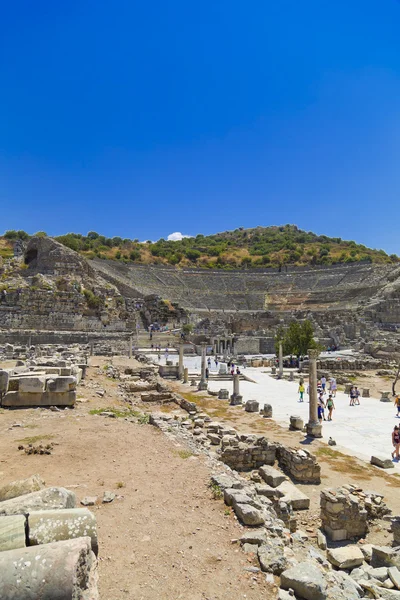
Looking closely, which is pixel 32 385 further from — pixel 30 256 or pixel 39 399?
pixel 30 256

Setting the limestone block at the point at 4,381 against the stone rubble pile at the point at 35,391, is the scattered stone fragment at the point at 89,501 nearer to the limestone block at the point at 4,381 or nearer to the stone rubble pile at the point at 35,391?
the stone rubble pile at the point at 35,391

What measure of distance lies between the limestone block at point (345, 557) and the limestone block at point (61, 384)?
315 inches

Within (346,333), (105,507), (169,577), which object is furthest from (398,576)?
(346,333)

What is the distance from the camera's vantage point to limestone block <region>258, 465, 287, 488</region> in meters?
7.95

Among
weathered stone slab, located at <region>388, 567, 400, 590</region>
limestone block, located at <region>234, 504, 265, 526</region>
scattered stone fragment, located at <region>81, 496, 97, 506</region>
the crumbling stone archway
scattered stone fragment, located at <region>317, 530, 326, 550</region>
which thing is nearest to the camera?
weathered stone slab, located at <region>388, 567, 400, 590</region>

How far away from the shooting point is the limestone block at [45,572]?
267 centimetres

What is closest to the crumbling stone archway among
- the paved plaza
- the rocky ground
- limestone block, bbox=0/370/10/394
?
the paved plaza

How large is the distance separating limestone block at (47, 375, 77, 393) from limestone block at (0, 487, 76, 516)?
7.18 metres

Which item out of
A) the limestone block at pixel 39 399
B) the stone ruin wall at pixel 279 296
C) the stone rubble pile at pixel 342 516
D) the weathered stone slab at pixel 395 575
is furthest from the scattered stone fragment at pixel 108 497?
the stone ruin wall at pixel 279 296

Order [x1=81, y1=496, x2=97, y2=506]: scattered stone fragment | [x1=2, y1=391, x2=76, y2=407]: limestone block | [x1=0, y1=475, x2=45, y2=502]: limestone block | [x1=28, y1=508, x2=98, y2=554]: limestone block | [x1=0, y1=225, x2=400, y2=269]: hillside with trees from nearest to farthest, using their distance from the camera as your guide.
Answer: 1. [x1=28, y1=508, x2=98, y2=554]: limestone block
2. [x1=0, y1=475, x2=45, y2=502]: limestone block
3. [x1=81, y1=496, x2=97, y2=506]: scattered stone fragment
4. [x1=2, y1=391, x2=76, y2=407]: limestone block
5. [x1=0, y1=225, x2=400, y2=269]: hillside with trees

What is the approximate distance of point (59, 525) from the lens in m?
3.53

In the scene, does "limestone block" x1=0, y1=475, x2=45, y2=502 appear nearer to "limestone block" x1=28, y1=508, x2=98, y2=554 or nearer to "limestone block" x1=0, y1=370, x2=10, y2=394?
"limestone block" x1=28, y1=508, x2=98, y2=554

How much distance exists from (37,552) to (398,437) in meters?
10.2

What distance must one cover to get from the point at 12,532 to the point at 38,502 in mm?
592
